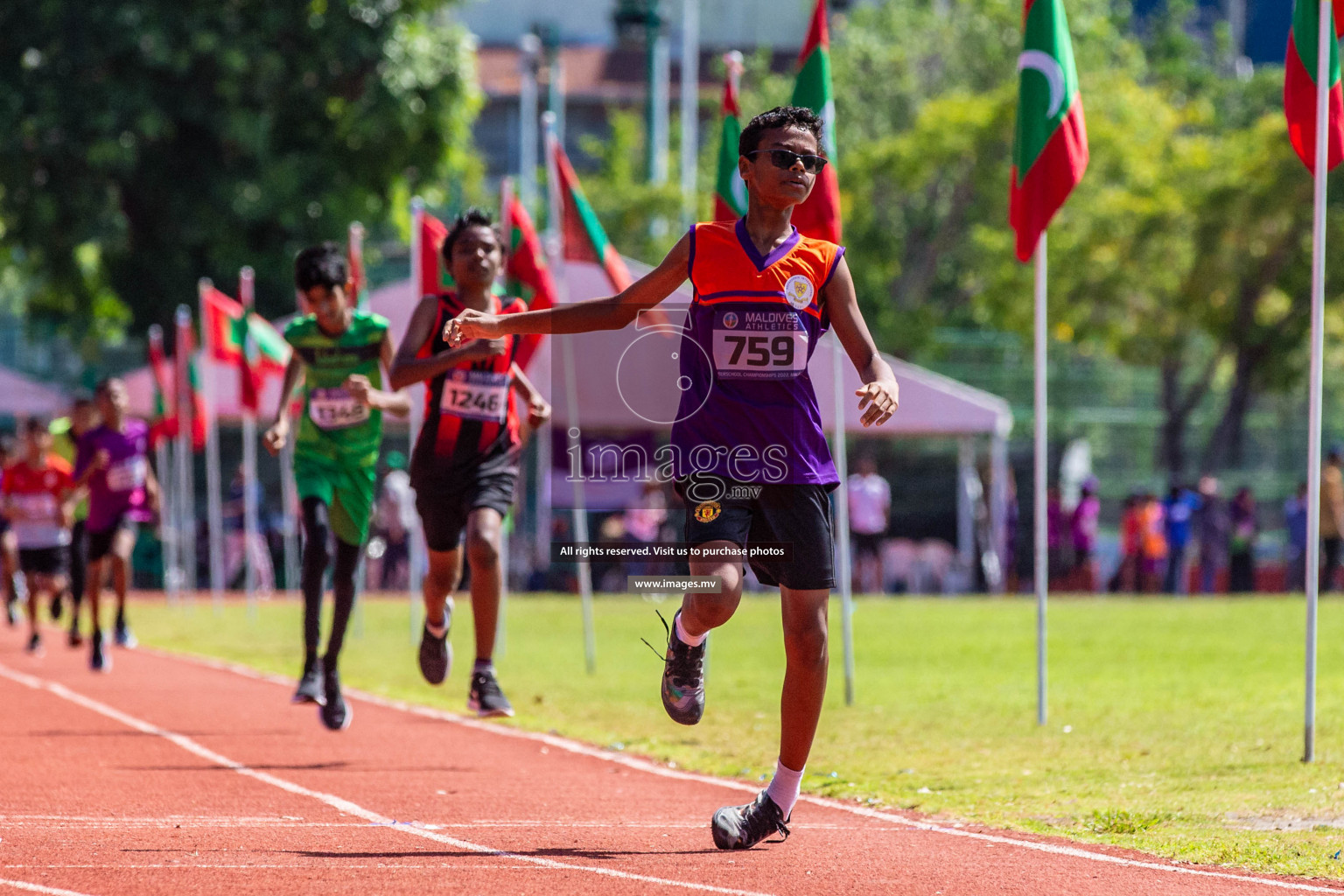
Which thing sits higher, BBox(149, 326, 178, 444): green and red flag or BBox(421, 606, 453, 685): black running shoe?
BBox(149, 326, 178, 444): green and red flag

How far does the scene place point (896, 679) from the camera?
1413cm

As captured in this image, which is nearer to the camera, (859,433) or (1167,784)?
(1167,784)

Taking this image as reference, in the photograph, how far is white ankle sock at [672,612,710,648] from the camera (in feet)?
20.9

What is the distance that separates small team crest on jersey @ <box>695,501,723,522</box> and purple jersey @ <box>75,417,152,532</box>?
30.4ft

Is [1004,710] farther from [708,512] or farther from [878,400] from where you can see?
[878,400]

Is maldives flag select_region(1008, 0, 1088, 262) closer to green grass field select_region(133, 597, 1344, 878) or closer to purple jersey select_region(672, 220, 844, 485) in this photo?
green grass field select_region(133, 597, 1344, 878)

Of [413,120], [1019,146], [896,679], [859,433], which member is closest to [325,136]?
[413,120]

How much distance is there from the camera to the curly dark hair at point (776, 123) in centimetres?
632

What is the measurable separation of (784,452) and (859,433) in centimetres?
2745

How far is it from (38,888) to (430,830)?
1.62 metres

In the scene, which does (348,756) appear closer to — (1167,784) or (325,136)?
(1167,784)

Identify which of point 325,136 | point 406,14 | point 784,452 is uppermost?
point 406,14

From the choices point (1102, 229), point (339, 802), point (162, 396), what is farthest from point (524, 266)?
point (1102, 229)

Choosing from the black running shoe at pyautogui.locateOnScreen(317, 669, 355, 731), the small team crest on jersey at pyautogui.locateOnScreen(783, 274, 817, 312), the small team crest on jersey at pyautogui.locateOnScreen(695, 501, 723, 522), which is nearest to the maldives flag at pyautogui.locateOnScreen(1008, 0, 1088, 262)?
the black running shoe at pyautogui.locateOnScreen(317, 669, 355, 731)
